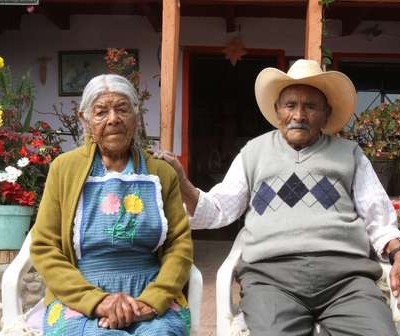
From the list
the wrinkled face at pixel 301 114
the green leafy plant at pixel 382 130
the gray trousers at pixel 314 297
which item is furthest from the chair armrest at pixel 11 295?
the green leafy plant at pixel 382 130

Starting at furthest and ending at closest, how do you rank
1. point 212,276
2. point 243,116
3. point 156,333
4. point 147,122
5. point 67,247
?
1. point 243,116
2. point 147,122
3. point 212,276
4. point 67,247
5. point 156,333

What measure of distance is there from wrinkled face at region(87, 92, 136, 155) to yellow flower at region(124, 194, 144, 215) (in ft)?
0.65

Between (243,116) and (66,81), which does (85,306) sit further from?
(243,116)

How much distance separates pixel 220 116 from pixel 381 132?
381 centimetres

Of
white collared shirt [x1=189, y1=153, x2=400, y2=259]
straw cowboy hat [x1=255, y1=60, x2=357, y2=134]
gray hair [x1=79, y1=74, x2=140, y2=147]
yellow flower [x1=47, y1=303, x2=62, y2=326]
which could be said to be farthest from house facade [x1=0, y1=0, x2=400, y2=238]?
yellow flower [x1=47, y1=303, x2=62, y2=326]

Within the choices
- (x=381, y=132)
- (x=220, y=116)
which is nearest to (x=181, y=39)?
(x=220, y=116)

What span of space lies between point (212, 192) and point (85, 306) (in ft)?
2.76

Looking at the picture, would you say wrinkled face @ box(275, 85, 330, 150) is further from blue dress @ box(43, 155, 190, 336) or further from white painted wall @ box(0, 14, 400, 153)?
white painted wall @ box(0, 14, 400, 153)

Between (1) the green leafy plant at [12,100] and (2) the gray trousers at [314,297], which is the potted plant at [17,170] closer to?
(1) the green leafy plant at [12,100]

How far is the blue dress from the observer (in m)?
2.44

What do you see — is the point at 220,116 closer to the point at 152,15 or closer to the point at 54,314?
the point at 152,15

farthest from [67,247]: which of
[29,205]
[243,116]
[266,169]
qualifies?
[243,116]

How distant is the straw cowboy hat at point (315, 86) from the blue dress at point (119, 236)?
2.52 feet

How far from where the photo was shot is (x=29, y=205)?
4.64m
